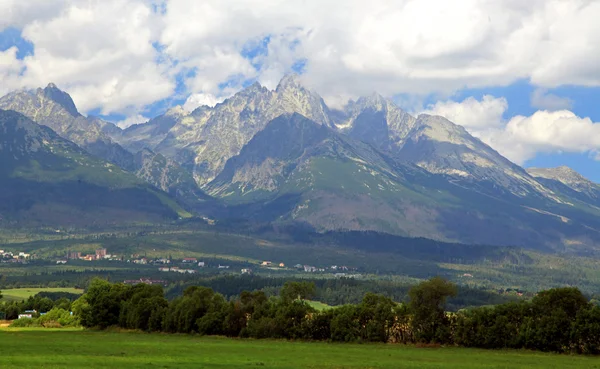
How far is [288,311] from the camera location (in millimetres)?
170625

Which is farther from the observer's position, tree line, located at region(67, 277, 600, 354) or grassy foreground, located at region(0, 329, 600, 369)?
tree line, located at region(67, 277, 600, 354)

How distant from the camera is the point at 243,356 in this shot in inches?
4700

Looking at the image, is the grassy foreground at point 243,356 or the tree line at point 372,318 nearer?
the grassy foreground at point 243,356

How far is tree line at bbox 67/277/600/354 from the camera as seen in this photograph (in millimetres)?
143000

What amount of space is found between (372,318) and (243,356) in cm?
5063

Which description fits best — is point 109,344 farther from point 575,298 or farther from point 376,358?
point 575,298

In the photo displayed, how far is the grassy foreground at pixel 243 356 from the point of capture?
103794 mm

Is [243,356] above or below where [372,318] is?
below

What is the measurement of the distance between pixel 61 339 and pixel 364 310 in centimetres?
6223

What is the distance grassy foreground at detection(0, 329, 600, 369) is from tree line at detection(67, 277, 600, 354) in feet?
27.7

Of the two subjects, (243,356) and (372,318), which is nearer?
(243,356)

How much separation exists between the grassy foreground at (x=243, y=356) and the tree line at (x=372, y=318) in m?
8.45

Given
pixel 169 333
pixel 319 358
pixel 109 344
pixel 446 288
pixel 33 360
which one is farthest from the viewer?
pixel 169 333

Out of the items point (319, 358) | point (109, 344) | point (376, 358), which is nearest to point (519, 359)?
point (376, 358)
